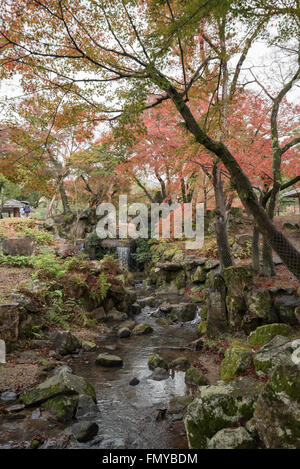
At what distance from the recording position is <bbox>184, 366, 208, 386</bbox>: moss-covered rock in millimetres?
5539

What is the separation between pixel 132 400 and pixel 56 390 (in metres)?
1.38

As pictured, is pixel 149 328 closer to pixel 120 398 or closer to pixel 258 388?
pixel 120 398

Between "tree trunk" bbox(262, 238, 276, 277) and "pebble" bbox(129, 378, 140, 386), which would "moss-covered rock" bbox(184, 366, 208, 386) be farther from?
"tree trunk" bbox(262, 238, 276, 277)

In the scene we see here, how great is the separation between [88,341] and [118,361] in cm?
153

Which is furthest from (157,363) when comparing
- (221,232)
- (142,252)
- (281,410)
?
(142,252)

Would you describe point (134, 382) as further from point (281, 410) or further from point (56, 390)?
point (281, 410)

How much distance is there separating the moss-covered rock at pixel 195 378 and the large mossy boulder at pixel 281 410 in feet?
7.63

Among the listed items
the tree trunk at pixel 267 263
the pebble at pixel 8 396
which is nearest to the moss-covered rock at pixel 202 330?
the tree trunk at pixel 267 263

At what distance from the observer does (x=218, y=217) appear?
31.3 feet

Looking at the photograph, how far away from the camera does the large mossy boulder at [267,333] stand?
5792mm

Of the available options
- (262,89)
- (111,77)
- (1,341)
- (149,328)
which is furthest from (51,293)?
(262,89)

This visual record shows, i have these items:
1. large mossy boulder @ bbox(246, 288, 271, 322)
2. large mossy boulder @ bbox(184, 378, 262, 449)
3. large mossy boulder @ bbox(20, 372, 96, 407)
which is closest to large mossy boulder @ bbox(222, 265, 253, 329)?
large mossy boulder @ bbox(246, 288, 271, 322)

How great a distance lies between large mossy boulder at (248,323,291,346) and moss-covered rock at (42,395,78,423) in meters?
3.73

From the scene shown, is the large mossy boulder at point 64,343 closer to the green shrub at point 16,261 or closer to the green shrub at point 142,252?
the green shrub at point 16,261
